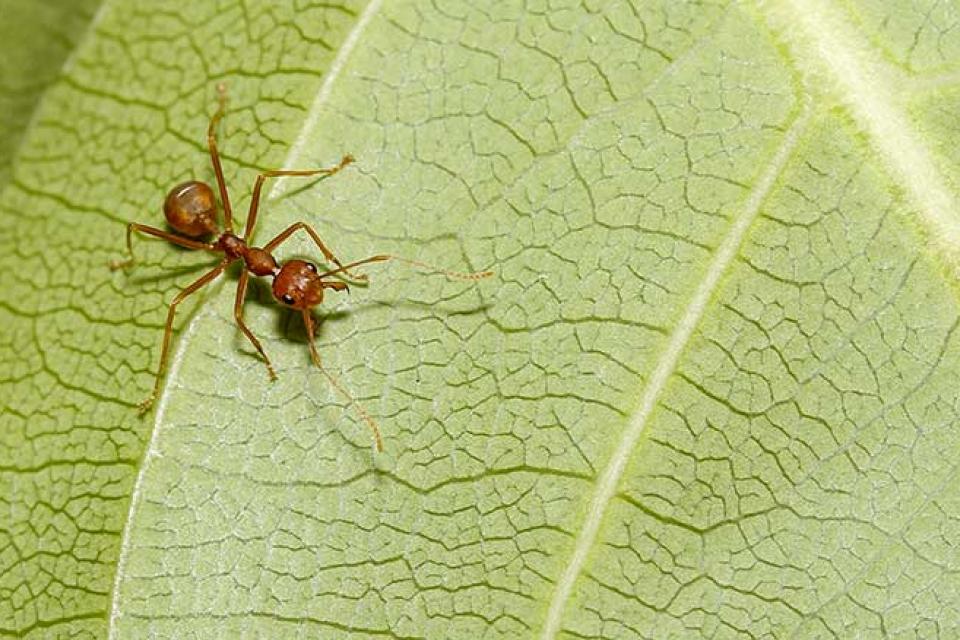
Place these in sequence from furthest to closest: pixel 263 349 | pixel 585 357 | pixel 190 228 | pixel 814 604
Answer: pixel 190 228 → pixel 263 349 → pixel 585 357 → pixel 814 604

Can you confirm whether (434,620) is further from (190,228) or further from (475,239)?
(190,228)

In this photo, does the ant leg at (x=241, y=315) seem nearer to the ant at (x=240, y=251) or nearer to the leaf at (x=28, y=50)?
the ant at (x=240, y=251)

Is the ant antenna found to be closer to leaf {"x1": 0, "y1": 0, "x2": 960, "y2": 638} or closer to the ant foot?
leaf {"x1": 0, "y1": 0, "x2": 960, "y2": 638}

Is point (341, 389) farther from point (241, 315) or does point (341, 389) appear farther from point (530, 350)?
point (530, 350)

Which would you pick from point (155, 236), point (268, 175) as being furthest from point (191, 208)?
point (268, 175)

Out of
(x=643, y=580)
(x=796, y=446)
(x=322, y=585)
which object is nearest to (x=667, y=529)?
(x=643, y=580)

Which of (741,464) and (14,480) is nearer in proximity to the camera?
(741,464)

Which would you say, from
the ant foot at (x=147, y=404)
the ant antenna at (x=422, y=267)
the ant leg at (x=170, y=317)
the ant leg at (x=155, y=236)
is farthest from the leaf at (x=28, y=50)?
the ant antenna at (x=422, y=267)
